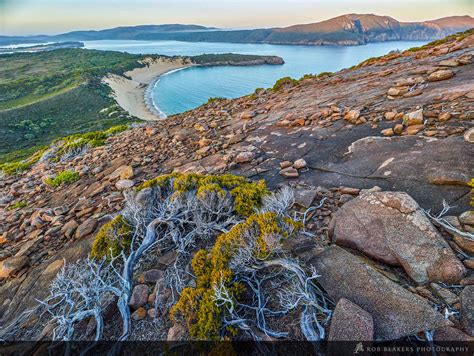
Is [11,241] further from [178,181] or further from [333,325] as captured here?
[333,325]

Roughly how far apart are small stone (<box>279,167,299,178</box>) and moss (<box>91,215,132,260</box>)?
8.58ft

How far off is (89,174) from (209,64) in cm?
8475

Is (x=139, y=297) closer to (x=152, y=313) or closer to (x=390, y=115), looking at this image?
(x=152, y=313)

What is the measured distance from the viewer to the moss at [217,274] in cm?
201

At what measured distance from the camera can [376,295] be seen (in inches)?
79.1

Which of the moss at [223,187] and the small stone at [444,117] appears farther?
the small stone at [444,117]

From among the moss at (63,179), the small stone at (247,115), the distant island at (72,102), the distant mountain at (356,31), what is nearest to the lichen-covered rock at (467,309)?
the small stone at (247,115)

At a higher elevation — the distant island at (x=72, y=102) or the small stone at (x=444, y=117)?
the small stone at (x=444, y=117)

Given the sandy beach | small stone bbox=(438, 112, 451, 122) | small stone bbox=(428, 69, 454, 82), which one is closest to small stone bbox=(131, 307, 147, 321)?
small stone bbox=(438, 112, 451, 122)

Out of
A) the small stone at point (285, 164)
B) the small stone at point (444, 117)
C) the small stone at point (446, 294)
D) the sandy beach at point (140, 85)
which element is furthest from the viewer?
the sandy beach at point (140, 85)

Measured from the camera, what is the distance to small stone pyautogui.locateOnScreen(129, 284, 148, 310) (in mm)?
2494

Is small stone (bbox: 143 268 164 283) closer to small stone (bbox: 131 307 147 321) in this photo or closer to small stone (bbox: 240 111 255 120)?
small stone (bbox: 131 307 147 321)

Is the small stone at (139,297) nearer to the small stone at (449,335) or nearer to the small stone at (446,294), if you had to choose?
the small stone at (449,335)

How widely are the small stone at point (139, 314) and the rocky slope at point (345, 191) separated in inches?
1.0
